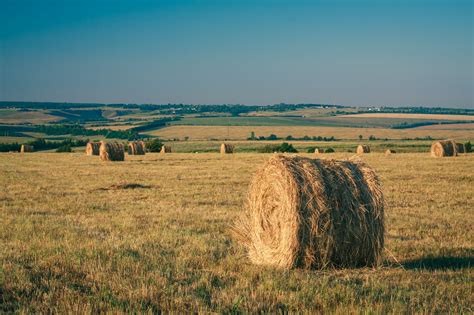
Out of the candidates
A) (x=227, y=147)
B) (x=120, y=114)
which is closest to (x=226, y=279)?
(x=227, y=147)

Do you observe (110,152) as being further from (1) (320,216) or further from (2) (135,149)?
(1) (320,216)

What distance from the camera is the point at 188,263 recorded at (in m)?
8.40

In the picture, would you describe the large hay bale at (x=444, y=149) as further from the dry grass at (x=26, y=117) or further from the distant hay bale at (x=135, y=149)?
the dry grass at (x=26, y=117)

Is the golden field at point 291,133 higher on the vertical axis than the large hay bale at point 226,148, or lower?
lower

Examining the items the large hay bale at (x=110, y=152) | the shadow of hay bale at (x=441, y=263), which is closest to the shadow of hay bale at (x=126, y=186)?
the shadow of hay bale at (x=441, y=263)

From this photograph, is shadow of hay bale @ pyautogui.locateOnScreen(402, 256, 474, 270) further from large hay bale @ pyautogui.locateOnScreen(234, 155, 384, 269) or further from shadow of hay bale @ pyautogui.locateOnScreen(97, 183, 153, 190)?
shadow of hay bale @ pyautogui.locateOnScreen(97, 183, 153, 190)

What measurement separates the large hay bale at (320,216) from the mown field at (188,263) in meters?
0.31

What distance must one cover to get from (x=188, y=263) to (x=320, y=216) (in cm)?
209

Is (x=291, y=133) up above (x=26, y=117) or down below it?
below

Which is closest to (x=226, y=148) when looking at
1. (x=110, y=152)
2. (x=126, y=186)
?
(x=110, y=152)

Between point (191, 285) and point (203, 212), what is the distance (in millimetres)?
6635

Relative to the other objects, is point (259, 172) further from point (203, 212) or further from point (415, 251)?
point (203, 212)

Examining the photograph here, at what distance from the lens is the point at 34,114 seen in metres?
156

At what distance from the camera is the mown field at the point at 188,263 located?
638 centimetres
